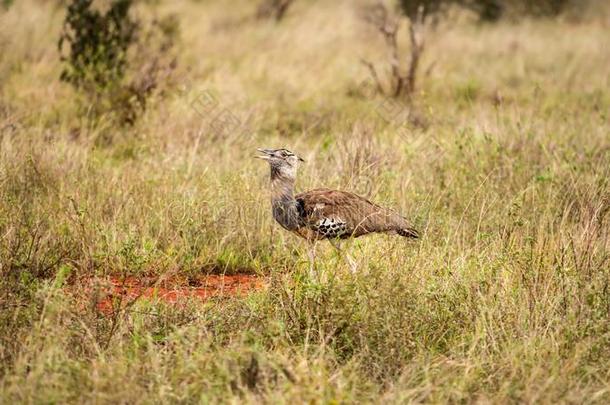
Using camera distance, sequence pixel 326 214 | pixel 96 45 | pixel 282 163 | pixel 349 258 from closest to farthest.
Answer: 1. pixel 349 258
2. pixel 326 214
3. pixel 282 163
4. pixel 96 45

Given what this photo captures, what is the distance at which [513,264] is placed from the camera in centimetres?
482

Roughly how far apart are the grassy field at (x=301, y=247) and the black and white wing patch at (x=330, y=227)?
0.14 m

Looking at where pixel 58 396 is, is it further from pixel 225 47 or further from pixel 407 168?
pixel 225 47

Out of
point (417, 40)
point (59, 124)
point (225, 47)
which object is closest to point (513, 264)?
point (59, 124)

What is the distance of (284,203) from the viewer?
5.16 metres

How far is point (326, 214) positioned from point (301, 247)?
1.98ft

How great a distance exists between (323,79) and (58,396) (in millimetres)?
7661

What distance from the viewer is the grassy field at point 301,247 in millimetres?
3688

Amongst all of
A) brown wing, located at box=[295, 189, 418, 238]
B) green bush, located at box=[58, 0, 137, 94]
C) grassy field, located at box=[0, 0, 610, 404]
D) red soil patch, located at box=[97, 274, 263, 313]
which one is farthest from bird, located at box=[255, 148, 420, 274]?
green bush, located at box=[58, 0, 137, 94]

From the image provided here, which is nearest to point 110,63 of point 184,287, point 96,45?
point 96,45

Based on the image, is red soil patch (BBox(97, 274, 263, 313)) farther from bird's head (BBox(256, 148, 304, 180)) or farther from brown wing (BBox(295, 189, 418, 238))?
bird's head (BBox(256, 148, 304, 180))

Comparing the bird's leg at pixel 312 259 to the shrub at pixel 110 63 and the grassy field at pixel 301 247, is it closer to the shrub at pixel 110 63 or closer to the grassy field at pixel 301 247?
the grassy field at pixel 301 247

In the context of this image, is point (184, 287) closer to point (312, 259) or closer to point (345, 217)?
point (312, 259)

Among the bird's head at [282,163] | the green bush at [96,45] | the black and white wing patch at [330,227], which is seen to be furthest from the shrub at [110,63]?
the black and white wing patch at [330,227]
